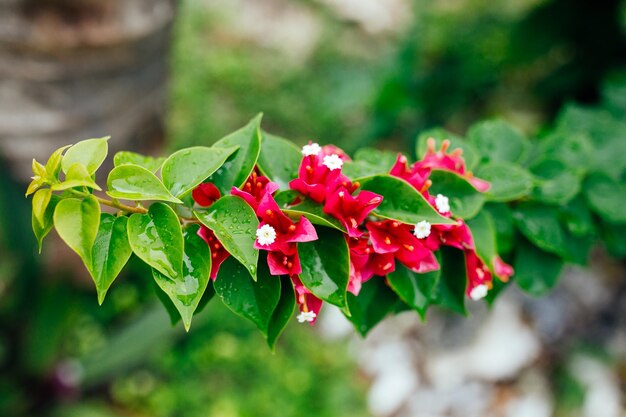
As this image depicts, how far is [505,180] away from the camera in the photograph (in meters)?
1.17

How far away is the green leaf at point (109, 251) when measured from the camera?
2.67 feet

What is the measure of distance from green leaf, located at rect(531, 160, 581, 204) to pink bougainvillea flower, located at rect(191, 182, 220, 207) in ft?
2.14

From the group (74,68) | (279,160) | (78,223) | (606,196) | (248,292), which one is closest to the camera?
(78,223)

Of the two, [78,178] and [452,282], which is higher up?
[78,178]

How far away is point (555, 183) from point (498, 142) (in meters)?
0.16

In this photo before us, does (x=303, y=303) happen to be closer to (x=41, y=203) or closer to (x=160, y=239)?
(x=160, y=239)

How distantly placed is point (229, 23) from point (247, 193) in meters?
3.03

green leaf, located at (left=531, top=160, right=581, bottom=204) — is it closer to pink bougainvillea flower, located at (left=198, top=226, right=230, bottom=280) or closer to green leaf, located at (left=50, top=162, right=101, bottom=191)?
pink bougainvillea flower, located at (left=198, top=226, right=230, bottom=280)

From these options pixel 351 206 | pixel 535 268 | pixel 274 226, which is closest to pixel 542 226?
pixel 535 268

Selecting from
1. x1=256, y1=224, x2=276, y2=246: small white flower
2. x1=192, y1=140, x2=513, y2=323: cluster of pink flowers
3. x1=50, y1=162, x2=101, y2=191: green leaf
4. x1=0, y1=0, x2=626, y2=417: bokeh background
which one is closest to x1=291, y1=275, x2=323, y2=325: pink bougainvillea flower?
x1=192, y1=140, x2=513, y2=323: cluster of pink flowers

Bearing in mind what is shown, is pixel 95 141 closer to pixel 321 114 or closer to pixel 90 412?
pixel 90 412

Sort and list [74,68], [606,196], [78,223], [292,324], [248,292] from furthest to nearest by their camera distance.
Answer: [292,324], [74,68], [606,196], [248,292], [78,223]

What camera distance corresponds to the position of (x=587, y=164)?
4.51 feet

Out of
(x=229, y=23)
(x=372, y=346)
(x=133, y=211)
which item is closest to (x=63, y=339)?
(x=372, y=346)
